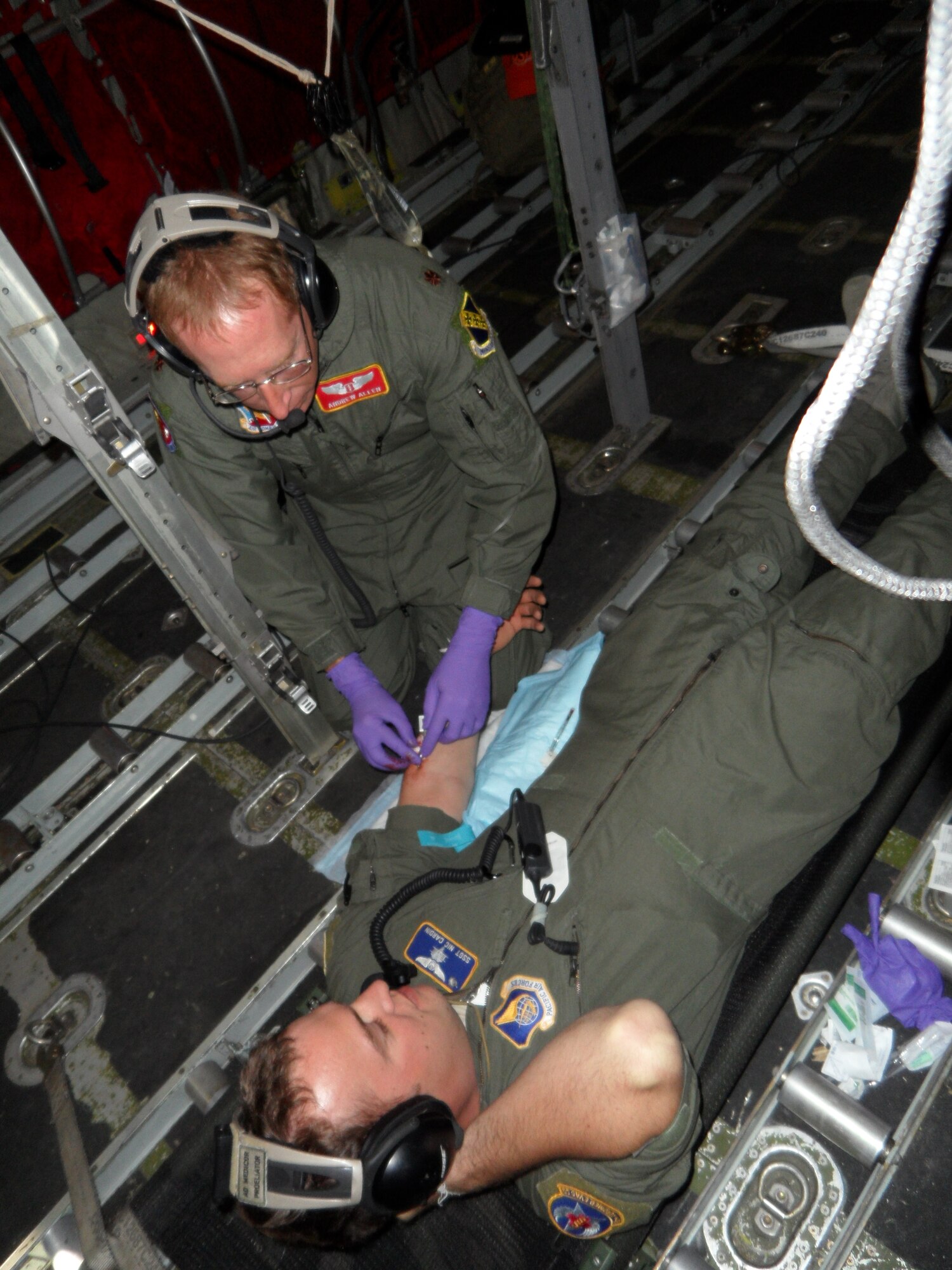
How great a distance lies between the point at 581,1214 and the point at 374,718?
1.19 m

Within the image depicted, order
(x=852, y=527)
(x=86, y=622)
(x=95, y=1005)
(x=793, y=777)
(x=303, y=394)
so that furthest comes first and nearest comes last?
(x=86, y=622)
(x=95, y=1005)
(x=852, y=527)
(x=303, y=394)
(x=793, y=777)

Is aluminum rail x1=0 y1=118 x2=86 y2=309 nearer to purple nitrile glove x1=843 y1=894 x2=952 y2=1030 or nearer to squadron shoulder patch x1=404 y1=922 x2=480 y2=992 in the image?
squadron shoulder patch x1=404 y1=922 x2=480 y2=992

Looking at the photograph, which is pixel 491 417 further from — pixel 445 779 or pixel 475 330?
pixel 445 779

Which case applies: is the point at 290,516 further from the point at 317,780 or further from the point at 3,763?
the point at 3,763

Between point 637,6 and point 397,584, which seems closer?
point 397,584

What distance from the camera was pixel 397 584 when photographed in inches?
101

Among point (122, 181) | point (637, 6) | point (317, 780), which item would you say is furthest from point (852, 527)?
point (637, 6)

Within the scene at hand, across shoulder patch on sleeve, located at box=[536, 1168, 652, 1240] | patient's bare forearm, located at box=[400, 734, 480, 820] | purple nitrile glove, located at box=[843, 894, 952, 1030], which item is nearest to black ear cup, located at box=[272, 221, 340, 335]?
patient's bare forearm, located at box=[400, 734, 480, 820]

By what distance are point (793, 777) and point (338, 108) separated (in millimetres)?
2108

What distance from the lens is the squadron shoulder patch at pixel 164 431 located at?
2023mm

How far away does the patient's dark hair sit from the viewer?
4.55 ft

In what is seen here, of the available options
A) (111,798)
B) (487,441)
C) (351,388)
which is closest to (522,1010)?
(487,441)

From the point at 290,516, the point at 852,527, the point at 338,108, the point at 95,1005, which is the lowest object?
the point at 95,1005

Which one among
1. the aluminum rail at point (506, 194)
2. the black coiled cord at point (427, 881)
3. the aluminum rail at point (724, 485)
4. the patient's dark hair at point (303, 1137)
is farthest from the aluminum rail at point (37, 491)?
the patient's dark hair at point (303, 1137)
